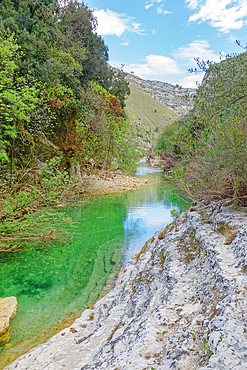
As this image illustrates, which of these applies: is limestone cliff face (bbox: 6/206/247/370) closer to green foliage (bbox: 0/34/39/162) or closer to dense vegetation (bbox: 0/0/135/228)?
green foliage (bbox: 0/34/39/162)

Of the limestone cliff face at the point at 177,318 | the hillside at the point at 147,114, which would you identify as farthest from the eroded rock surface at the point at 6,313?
the hillside at the point at 147,114

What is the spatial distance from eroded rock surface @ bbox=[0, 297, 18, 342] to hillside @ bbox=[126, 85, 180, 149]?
113 m

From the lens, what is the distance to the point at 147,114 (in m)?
145

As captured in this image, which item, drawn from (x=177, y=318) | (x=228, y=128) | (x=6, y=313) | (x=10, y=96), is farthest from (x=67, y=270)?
(x=228, y=128)

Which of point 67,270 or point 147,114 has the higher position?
point 147,114

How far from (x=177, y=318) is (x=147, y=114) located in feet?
493

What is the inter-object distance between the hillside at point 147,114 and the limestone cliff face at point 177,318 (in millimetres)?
113750

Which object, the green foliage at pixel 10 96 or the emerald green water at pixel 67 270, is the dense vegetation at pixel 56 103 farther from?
the emerald green water at pixel 67 270

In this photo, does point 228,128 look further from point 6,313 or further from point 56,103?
point 56,103

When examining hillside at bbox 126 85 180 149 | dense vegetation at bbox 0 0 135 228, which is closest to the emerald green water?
dense vegetation at bbox 0 0 135 228

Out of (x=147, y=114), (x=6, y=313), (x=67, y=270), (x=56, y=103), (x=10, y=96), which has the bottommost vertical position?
(x=67, y=270)

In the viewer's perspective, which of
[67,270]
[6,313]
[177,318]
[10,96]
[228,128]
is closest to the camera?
[177,318]

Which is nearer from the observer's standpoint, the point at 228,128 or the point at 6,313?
the point at 6,313

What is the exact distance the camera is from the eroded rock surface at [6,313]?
471 centimetres
